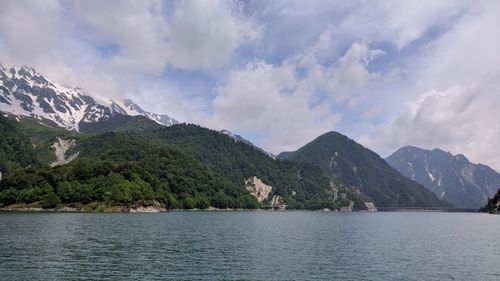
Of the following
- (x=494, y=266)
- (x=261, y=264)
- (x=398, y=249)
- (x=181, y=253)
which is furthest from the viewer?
(x=398, y=249)

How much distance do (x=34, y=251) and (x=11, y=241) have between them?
16900mm

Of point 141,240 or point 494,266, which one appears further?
point 141,240

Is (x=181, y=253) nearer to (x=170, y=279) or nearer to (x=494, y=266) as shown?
(x=170, y=279)

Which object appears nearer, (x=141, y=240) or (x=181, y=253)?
(x=181, y=253)

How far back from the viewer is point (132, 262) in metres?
70.6

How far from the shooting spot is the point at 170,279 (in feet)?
193

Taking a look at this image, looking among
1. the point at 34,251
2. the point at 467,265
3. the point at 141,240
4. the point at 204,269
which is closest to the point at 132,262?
the point at 204,269

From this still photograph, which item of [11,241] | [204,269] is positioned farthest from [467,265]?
[11,241]

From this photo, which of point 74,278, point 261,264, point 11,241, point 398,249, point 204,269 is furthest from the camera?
point 398,249

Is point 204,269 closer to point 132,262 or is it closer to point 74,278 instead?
point 132,262

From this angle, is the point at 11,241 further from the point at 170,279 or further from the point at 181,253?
the point at 170,279

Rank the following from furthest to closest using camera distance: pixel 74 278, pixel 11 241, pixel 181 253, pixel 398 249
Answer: pixel 398 249 → pixel 11 241 → pixel 181 253 → pixel 74 278

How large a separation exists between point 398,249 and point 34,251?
75031 mm

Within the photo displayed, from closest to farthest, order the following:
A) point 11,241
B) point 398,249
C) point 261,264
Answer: point 261,264 < point 11,241 < point 398,249
